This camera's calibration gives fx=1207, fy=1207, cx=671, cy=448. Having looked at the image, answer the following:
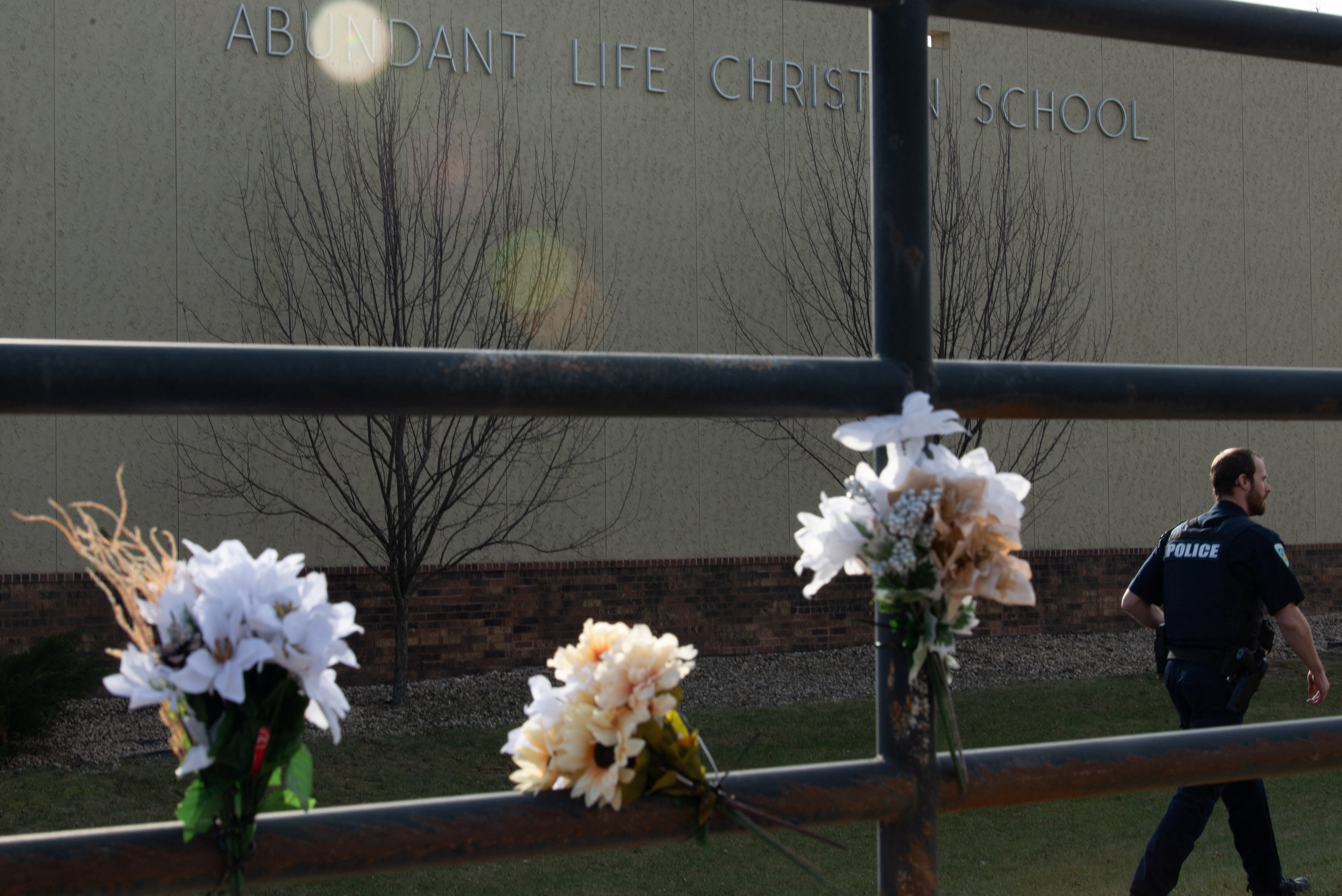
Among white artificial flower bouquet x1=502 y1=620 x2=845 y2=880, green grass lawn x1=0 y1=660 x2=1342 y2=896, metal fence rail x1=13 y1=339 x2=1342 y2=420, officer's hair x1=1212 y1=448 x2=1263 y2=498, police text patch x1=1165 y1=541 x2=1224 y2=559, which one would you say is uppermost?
officer's hair x1=1212 y1=448 x2=1263 y2=498

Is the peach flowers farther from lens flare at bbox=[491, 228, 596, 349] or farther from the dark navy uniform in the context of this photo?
lens flare at bbox=[491, 228, 596, 349]

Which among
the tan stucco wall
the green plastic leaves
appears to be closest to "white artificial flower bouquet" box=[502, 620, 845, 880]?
the green plastic leaves

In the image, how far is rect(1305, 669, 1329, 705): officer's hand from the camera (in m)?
6.34

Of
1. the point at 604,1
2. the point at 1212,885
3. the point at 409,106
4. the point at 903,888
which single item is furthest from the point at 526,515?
the point at 903,888

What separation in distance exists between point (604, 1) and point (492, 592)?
6.67 m

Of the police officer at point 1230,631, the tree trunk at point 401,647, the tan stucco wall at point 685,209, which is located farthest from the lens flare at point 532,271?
the police officer at point 1230,631

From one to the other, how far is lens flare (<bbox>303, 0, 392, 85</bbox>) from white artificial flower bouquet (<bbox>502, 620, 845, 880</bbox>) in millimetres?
11728

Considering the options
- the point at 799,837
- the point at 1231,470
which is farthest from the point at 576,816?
the point at 799,837

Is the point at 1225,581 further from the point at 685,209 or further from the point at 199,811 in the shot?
the point at 685,209

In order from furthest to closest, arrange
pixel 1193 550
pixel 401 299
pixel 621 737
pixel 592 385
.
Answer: pixel 401 299 < pixel 1193 550 < pixel 621 737 < pixel 592 385

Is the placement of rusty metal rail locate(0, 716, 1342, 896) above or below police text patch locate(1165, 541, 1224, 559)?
below

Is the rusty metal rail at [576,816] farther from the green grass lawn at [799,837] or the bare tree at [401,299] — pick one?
the bare tree at [401,299]

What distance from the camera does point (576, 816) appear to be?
4.83ft

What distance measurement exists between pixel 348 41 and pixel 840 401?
39.9 feet
